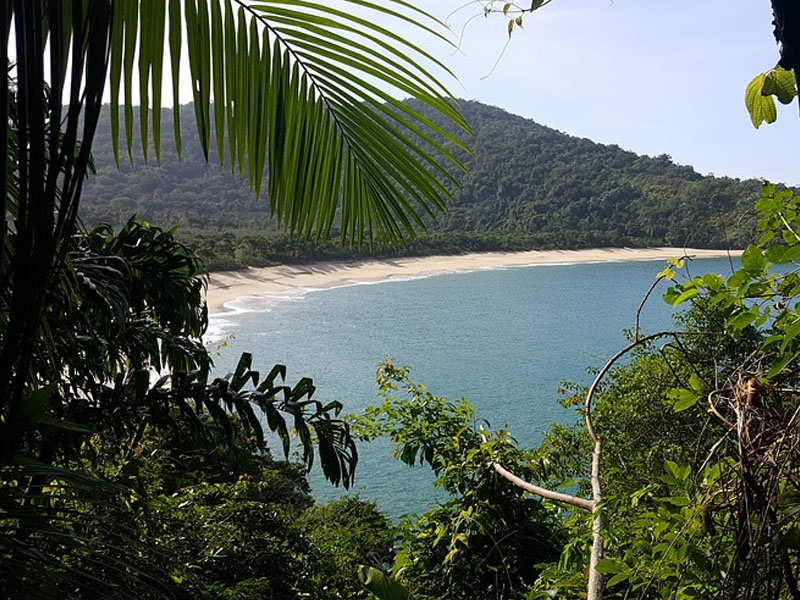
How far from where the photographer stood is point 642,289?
1233 inches

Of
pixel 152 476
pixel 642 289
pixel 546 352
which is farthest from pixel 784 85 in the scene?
pixel 642 289

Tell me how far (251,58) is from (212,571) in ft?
8.10

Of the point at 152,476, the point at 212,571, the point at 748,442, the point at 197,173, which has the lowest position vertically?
the point at 212,571

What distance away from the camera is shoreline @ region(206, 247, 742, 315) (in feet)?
86.7

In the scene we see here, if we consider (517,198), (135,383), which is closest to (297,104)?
(135,383)

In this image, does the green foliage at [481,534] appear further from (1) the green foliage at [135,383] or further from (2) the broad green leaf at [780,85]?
(2) the broad green leaf at [780,85]

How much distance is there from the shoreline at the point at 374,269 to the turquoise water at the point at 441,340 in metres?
1.14

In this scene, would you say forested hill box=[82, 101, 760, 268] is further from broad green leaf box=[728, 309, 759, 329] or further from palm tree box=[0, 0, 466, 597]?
broad green leaf box=[728, 309, 759, 329]

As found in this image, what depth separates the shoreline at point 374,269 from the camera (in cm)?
2642

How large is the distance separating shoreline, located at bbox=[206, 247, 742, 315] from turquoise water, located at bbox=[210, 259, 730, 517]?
3.74ft

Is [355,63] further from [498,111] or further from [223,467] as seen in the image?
[498,111]

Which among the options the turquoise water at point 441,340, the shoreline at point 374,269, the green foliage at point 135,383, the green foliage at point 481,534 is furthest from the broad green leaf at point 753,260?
the shoreline at point 374,269

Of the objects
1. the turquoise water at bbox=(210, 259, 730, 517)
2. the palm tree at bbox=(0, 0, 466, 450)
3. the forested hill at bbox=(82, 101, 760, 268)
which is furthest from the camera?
the forested hill at bbox=(82, 101, 760, 268)

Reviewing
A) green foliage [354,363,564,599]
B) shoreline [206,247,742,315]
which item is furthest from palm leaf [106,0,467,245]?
shoreline [206,247,742,315]
